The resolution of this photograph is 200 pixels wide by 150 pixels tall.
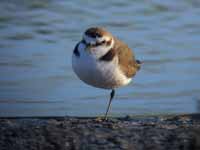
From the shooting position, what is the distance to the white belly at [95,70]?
934 cm

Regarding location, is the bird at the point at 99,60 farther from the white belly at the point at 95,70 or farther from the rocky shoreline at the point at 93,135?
the rocky shoreline at the point at 93,135

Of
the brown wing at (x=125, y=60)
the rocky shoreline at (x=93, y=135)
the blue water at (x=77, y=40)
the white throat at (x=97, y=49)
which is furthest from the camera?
the blue water at (x=77, y=40)

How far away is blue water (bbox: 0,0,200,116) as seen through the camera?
1148 cm

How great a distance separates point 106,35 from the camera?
9.69 m

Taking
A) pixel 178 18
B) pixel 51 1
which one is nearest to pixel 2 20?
pixel 51 1

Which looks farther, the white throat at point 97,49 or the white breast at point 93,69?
the white throat at point 97,49

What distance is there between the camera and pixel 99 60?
9453 millimetres

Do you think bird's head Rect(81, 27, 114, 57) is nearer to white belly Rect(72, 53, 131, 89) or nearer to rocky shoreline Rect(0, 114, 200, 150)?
white belly Rect(72, 53, 131, 89)

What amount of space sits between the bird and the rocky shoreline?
534 mm

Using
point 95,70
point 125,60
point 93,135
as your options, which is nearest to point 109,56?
point 95,70

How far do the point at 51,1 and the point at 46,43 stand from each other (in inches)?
104

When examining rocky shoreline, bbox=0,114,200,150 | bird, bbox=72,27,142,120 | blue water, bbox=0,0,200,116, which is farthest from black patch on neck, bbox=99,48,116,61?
blue water, bbox=0,0,200,116

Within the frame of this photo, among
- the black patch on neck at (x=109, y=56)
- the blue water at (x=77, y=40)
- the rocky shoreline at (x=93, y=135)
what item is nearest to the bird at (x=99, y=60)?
the black patch on neck at (x=109, y=56)

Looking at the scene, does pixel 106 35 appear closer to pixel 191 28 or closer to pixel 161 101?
pixel 161 101
